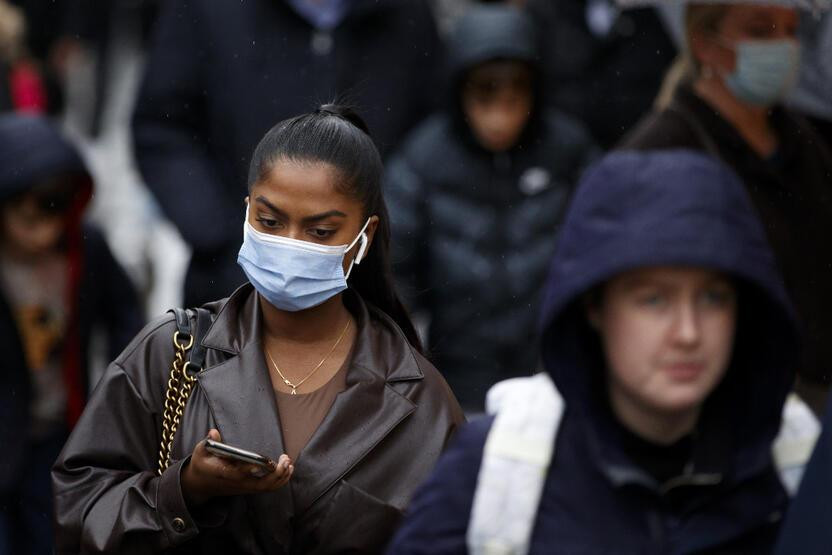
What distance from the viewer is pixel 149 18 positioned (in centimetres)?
1390

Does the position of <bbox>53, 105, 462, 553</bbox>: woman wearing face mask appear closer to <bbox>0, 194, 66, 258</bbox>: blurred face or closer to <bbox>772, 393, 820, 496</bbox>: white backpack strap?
<bbox>772, 393, 820, 496</bbox>: white backpack strap

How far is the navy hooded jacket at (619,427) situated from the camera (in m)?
3.60

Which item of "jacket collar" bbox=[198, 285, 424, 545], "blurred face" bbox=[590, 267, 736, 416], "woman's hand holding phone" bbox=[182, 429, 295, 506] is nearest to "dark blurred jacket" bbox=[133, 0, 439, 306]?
"jacket collar" bbox=[198, 285, 424, 545]

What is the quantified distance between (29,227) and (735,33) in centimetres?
260

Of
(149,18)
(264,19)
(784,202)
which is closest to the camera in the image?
(784,202)

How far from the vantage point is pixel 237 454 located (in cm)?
437

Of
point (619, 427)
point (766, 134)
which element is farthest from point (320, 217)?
point (766, 134)

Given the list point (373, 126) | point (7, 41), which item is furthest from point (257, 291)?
point (7, 41)

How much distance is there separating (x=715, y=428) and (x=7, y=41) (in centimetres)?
883

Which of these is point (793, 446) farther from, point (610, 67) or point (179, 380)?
point (610, 67)

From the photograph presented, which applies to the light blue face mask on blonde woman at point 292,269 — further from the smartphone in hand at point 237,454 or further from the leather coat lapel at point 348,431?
the smartphone in hand at point 237,454

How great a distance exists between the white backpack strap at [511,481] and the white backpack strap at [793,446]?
1.37 feet

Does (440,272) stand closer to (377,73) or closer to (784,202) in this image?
(377,73)

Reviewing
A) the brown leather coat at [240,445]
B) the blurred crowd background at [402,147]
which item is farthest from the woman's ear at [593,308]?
the blurred crowd background at [402,147]
